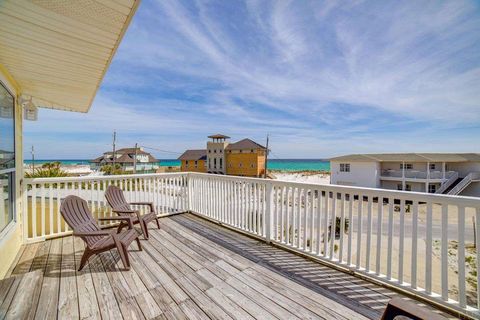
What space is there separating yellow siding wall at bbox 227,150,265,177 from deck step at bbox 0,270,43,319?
94.7 ft

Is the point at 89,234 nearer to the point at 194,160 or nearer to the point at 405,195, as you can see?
the point at 405,195

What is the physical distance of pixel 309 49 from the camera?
913 cm

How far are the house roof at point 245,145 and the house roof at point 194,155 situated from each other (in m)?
5.16

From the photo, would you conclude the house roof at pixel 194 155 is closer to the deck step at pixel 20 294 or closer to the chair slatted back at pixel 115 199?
the chair slatted back at pixel 115 199

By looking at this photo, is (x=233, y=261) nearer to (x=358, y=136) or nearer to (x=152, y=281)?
(x=152, y=281)

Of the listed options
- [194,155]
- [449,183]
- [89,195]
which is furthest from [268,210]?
[194,155]

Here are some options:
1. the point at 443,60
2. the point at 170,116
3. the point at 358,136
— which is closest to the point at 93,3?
the point at 443,60

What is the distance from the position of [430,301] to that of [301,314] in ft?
4.08

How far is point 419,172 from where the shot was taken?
20078 mm

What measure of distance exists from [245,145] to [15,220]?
96.4 feet

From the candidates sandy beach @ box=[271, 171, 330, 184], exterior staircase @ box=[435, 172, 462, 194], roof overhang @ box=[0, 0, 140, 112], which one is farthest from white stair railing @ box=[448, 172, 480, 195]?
roof overhang @ box=[0, 0, 140, 112]

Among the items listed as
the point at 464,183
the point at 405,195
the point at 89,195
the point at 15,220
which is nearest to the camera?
the point at 405,195

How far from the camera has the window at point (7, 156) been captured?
8.71ft

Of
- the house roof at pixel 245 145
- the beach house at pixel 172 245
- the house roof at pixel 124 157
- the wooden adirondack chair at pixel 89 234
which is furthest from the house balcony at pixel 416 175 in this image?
the house roof at pixel 124 157
